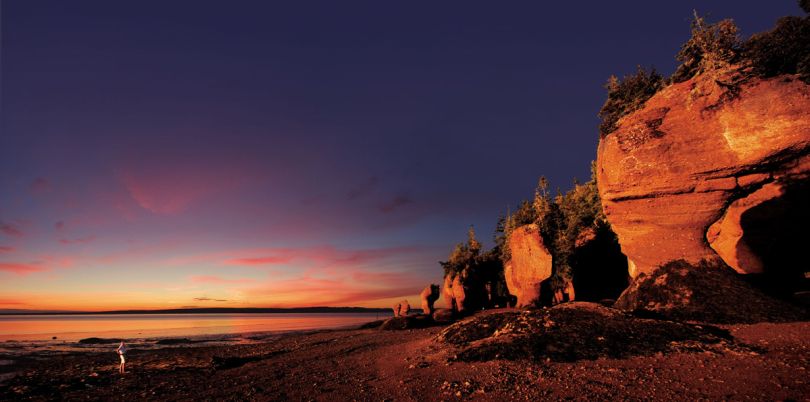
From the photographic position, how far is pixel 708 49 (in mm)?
24594

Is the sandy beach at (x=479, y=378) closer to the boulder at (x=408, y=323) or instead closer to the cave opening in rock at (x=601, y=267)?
the boulder at (x=408, y=323)

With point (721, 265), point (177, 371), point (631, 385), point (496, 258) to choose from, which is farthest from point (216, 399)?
point (496, 258)

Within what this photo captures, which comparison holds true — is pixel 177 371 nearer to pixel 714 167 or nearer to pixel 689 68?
pixel 714 167

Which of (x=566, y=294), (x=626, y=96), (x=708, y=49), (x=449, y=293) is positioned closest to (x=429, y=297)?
(x=449, y=293)

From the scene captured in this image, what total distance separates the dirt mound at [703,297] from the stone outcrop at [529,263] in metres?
21.3

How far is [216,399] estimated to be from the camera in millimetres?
14906

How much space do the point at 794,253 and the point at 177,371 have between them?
39.5 m

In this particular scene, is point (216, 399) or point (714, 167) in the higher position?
point (714, 167)

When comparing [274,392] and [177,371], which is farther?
[177,371]

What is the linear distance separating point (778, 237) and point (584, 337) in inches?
648

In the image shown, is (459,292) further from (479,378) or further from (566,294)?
(479,378)

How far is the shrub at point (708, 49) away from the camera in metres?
23.4

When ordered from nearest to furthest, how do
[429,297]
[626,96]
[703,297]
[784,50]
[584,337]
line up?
[584,337] → [703,297] → [784,50] → [626,96] → [429,297]

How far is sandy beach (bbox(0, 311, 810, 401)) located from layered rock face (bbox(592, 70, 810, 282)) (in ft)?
23.5
